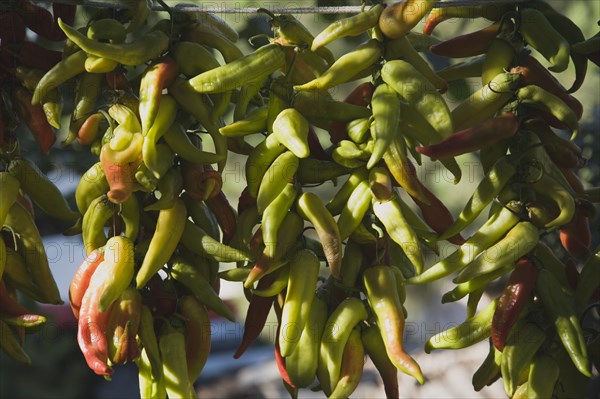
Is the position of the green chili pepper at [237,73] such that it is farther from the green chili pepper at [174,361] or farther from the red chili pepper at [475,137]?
the green chili pepper at [174,361]

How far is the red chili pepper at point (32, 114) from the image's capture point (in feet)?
5.54

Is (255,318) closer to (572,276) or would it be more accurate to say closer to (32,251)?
(32,251)

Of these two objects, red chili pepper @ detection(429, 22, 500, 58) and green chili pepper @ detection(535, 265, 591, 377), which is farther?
red chili pepper @ detection(429, 22, 500, 58)

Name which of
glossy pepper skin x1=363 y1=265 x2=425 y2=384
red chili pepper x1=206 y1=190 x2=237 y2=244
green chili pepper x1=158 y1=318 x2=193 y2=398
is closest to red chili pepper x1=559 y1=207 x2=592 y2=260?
glossy pepper skin x1=363 y1=265 x2=425 y2=384

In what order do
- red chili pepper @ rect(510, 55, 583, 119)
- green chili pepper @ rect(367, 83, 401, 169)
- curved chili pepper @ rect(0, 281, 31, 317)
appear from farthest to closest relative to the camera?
curved chili pepper @ rect(0, 281, 31, 317) → red chili pepper @ rect(510, 55, 583, 119) → green chili pepper @ rect(367, 83, 401, 169)

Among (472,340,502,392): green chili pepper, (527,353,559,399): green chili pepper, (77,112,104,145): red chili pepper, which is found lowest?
(472,340,502,392): green chili pepper

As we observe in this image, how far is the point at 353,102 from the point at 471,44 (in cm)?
24

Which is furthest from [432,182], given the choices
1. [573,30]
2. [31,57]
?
[31,57]

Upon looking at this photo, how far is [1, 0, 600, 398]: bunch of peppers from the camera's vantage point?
4.93 ft

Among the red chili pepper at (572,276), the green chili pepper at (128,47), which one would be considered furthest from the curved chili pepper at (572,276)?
the green chili pepper at (128,47)

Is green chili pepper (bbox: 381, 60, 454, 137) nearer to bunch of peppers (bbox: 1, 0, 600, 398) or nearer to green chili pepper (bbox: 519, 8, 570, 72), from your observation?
bunch of peppers (bbox: 1, 0, 600, 398)

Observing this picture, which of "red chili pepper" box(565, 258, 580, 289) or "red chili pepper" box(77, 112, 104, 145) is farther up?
"red chili pepper" box(77, 112, 104, 145)

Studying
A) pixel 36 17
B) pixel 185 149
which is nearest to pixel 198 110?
pixel 185 149

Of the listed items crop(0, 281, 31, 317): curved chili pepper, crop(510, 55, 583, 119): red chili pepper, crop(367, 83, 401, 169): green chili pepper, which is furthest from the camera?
crop(0, 281, 31, 317): curved chili pepper
